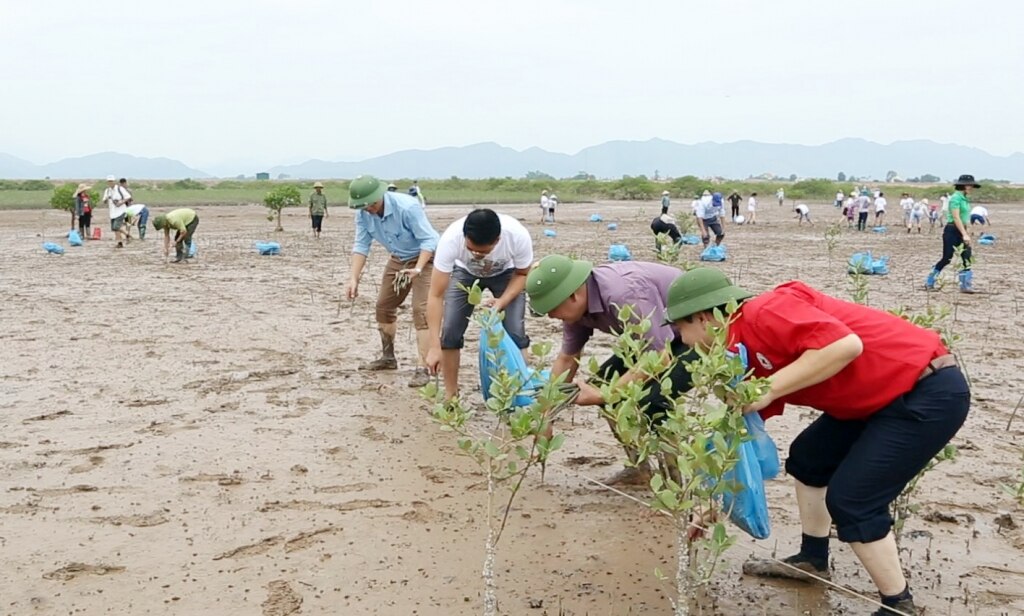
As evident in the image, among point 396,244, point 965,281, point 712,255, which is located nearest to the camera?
point 396,244

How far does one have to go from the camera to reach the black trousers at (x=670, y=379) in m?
3.69

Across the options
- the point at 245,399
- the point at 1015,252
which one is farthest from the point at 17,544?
the point at 1015,252

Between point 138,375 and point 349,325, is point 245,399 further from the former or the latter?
point 349,325

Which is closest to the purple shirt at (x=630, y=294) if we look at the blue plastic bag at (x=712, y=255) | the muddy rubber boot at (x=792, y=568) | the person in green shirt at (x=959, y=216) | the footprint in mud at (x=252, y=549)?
the muddy rubber boot at (x=792, y=568)

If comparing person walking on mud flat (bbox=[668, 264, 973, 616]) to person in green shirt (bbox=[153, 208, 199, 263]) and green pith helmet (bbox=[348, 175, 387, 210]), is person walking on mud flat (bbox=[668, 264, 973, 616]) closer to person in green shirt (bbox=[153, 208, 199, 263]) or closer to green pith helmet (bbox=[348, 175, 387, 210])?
green pith helmet (bbox=[348, 175, 387, 210])

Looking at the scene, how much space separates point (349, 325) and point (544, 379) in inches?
251

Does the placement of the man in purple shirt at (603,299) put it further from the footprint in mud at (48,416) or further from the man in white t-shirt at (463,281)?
the footprint in mud at (48,416)

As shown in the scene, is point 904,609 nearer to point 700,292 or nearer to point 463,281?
point 700,292

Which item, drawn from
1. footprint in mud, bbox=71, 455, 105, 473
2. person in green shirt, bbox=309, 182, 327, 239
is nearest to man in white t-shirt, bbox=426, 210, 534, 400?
footprint in mud, bbox=71, 455, 105, 473

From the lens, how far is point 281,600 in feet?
11.9

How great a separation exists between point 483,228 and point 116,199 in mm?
16390

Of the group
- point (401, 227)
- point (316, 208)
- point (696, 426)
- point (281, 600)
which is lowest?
point (281, 600)

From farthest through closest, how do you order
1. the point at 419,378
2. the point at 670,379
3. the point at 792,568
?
the point at 419,378, the point at 792,568, the point at 670,379

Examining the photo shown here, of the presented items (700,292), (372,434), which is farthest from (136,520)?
(700,292)
